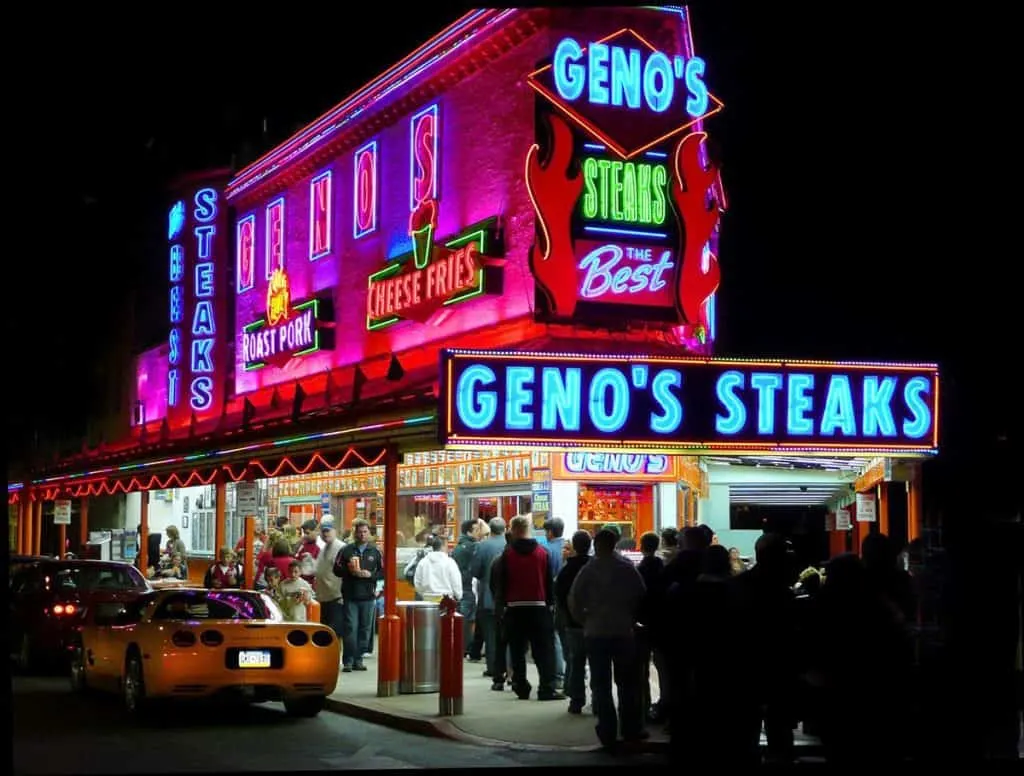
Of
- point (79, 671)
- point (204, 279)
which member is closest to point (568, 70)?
point (79, 671)

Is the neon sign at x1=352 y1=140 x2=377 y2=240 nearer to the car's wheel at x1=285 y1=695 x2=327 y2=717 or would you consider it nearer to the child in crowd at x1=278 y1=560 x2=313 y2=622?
the child in crowd at x1=278 y1=560 x2=313 y2=622

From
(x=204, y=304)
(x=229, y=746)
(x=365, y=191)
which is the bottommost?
(x=229, y=746)

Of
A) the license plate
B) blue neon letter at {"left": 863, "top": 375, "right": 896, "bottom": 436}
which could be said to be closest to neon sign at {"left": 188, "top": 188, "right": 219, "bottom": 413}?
the license plate

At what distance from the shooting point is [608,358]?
1456 cm

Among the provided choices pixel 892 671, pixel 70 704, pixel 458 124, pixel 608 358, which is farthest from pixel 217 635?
pixel 458 124

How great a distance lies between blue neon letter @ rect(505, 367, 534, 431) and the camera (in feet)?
46.8

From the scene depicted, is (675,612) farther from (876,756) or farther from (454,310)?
(454,310)

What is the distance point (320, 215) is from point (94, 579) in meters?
9.28

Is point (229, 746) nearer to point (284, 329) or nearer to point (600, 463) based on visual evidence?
point (600, 463)

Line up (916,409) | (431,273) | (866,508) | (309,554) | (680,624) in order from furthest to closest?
(431,273) < (866,508) < (309,554) < (916,409) < (680,624)

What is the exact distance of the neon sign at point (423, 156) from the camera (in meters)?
21.5

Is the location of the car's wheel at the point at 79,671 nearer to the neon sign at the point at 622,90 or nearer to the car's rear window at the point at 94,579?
the car's rear window at the point at 94,579

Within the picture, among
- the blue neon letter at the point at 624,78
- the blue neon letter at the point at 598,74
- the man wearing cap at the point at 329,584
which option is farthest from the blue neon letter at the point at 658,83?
the man wearing cap at the point at 329,584

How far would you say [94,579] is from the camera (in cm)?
1914
